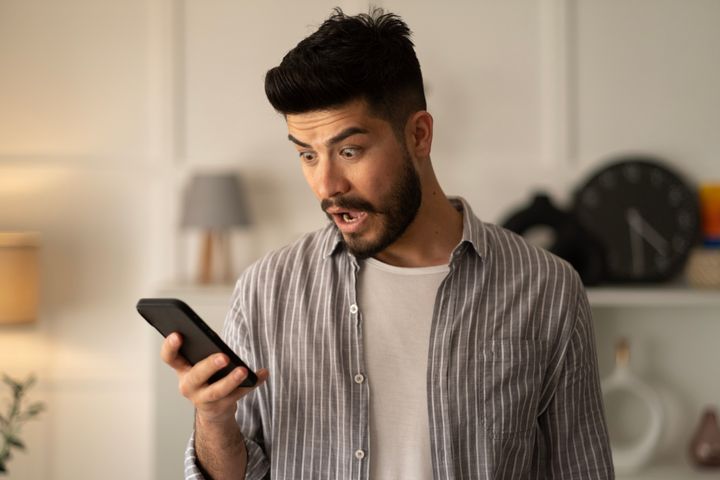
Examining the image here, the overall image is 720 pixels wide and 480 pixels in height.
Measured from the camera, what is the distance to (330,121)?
1.43 m

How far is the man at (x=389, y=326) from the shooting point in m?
1.45

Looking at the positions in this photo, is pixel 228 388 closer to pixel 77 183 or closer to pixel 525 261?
pixel 525 261

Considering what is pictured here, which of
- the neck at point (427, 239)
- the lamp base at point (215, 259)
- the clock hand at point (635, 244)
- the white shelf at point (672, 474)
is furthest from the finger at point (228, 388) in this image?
the clock hand at point (635, 244)

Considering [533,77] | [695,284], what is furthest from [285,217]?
[695,284]

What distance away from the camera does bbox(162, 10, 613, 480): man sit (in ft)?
4.76

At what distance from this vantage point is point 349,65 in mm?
1443

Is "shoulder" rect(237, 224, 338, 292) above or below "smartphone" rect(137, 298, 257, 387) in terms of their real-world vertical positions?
above

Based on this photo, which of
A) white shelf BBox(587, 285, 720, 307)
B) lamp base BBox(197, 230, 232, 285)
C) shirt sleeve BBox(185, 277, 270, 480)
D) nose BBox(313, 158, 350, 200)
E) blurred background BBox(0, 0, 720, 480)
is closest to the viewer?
nose BBox(313, 158, 350, 200)

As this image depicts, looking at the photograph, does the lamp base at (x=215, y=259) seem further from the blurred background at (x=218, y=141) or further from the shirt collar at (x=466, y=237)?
the shirt collar at (x=466, y=237)

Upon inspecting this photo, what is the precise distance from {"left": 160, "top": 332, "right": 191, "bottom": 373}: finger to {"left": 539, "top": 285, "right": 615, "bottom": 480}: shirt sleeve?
2.20 feet

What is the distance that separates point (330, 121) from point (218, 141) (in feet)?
6.79

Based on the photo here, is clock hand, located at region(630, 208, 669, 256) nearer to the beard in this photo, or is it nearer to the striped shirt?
the striped shirt

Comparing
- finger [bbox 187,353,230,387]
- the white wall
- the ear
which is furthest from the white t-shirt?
the white wall

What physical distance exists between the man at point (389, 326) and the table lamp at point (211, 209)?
5.12 feet
